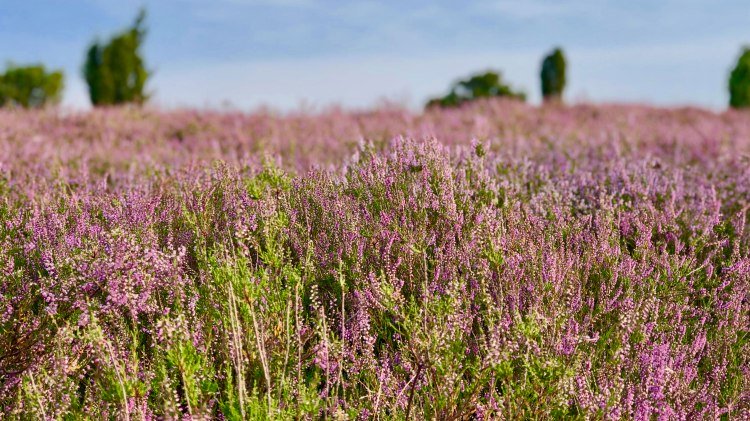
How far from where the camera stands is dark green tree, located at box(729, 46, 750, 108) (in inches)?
857

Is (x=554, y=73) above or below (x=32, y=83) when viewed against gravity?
below

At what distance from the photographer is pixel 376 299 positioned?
3.02 meters

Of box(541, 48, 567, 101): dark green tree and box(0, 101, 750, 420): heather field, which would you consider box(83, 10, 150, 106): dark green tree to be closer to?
box(541, 48, 567, 101): dark green tree

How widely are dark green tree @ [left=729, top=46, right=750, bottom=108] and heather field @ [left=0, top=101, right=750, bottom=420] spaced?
19750mm

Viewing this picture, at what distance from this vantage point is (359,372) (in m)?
3.04

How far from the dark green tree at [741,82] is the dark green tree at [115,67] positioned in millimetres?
19738

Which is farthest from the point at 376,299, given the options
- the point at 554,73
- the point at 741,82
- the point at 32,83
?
the point at 32,83

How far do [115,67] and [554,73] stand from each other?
14.4 meters

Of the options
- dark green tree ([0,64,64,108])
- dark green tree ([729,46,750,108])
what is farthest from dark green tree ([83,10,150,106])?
dark green tree ([729,46,750,108])

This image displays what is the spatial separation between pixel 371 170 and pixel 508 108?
10.3 m

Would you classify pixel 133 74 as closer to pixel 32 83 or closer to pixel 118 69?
pixel 118 69

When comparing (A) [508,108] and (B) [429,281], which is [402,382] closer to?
(B) [429,281]

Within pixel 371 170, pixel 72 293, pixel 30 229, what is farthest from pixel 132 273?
pixel 371 170

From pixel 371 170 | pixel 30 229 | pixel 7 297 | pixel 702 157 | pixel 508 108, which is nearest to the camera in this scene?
pixel 7 297
